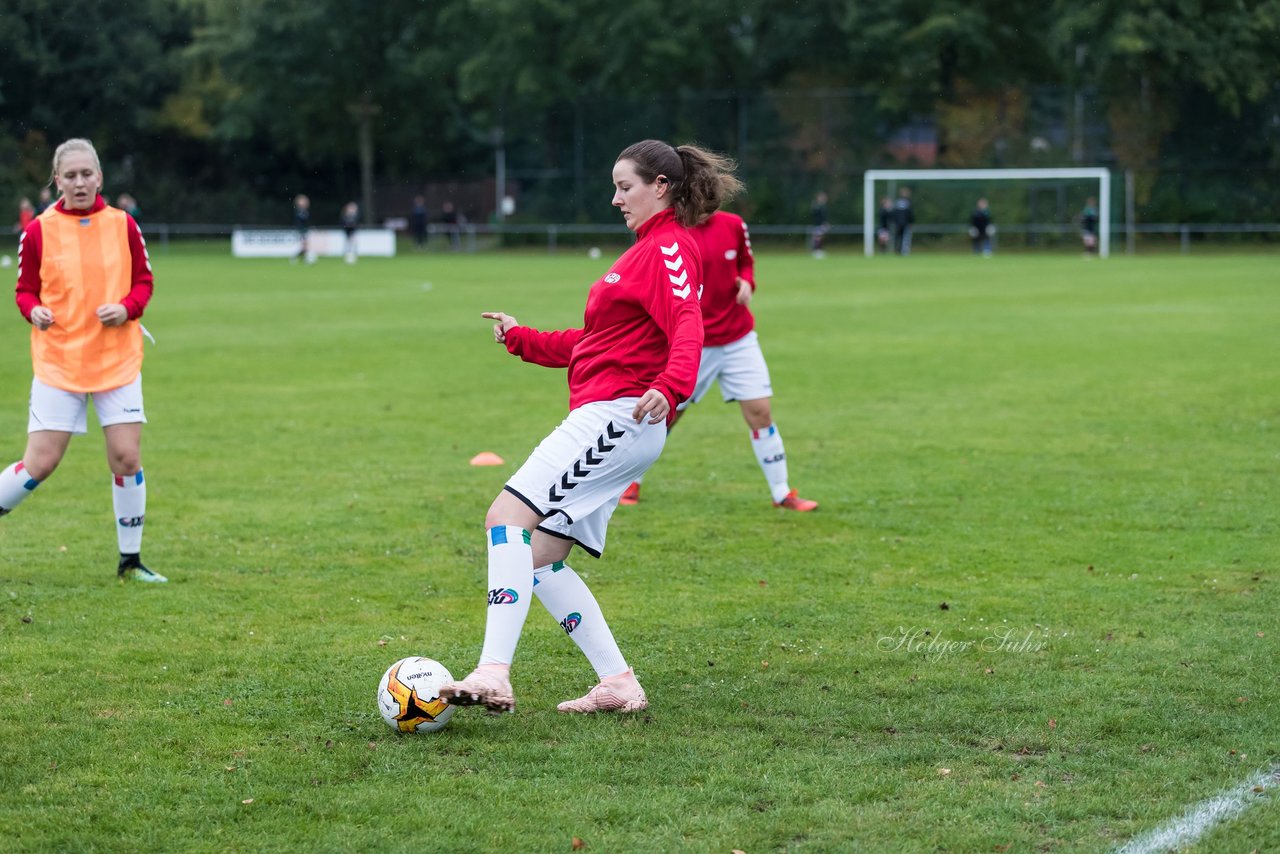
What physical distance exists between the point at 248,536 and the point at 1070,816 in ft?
17.7

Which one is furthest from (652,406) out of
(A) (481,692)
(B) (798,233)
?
(B) (798,233)

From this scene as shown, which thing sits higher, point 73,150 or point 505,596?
point 73,150

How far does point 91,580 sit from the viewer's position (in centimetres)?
740

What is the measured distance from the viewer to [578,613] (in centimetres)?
536

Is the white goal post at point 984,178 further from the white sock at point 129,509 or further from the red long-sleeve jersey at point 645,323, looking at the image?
the red long-sleeve jersey at point 645,323

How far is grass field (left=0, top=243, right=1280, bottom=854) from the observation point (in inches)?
173

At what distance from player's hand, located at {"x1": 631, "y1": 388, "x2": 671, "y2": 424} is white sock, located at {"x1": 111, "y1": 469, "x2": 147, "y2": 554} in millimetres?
3478

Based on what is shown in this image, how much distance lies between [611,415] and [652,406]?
30 cm

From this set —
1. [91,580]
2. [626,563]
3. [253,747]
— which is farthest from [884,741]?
[91,580]

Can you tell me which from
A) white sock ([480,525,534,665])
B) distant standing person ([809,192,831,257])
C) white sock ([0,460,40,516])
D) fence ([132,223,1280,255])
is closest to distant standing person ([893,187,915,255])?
fence ([132,223,1280,255])

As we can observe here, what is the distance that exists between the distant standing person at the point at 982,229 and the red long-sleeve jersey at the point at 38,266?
38448 millimetres

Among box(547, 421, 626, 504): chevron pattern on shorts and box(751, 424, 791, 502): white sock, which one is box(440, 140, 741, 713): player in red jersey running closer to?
box(547, 421, 626, 504): chevron pattern on shorts

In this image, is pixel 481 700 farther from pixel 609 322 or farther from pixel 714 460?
pixel 714 460

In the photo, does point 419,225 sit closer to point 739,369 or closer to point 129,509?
point 739,369
